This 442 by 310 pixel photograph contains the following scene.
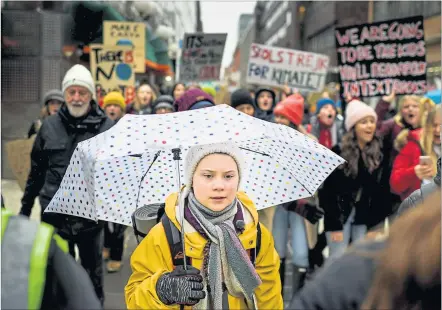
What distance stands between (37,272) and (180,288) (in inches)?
56.5

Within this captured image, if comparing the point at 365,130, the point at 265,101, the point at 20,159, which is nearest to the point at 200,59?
the point at 265,101

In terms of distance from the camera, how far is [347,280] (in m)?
1.37

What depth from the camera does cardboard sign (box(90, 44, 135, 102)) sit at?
1123 cm

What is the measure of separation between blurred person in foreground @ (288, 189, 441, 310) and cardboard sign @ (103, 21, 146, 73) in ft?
37.9

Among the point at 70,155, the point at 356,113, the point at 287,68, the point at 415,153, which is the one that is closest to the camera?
the point at 70,155

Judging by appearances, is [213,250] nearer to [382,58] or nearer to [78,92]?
[78,92]

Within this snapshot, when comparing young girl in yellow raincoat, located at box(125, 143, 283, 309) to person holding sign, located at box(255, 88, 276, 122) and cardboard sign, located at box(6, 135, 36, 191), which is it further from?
person holding sign, located at box(255, 88, 276, 122)

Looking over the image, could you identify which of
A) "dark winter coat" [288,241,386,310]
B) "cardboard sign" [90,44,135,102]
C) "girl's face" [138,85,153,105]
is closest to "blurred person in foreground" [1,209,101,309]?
"dark winter coat" [288,241,386,310]

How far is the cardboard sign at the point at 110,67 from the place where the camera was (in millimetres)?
11233

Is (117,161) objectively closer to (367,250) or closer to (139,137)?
(139,137)

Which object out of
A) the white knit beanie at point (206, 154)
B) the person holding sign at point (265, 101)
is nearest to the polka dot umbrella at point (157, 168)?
the white knit beanie at point (206, 154)

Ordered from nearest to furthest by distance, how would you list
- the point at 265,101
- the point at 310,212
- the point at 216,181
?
1. the point at 216,181
2. the point at 310,212
3. the point at 265,101

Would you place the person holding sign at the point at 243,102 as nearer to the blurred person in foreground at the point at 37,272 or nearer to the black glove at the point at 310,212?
the black glove at the point at 310,212

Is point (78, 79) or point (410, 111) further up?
point (78, 79)
